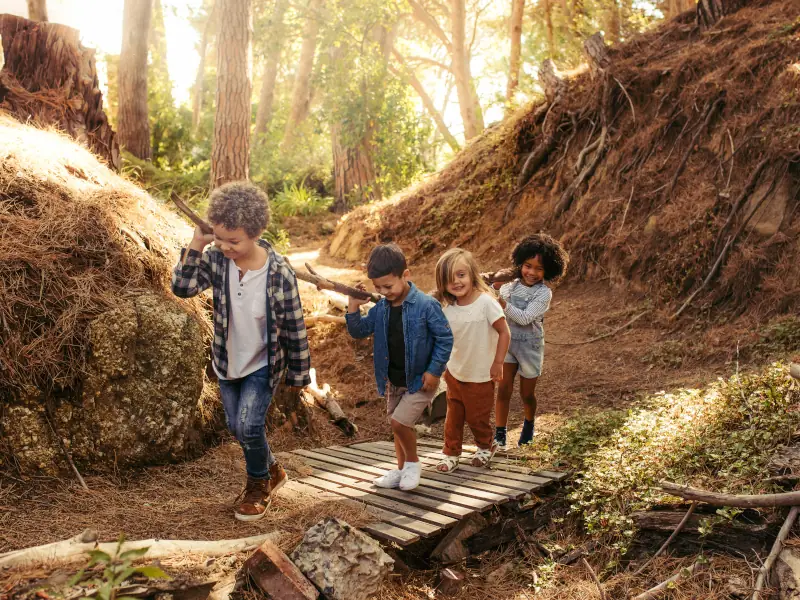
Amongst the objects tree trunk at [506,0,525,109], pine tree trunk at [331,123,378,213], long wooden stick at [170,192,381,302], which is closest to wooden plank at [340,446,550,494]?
long wooden stick at [170,192,381,302]

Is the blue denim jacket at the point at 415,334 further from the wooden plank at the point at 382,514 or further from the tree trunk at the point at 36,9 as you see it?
the tree trunk at the point at 36,9

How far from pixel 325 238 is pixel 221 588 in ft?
42.3

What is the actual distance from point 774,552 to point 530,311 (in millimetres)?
2500

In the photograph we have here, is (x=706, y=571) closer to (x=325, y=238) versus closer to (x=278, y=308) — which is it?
(x=278, y=308)

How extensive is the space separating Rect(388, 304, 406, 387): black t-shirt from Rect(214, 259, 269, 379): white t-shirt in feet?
2.88

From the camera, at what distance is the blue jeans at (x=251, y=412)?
4.14 metres

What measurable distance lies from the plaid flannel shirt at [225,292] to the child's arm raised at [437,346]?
2.86 ft

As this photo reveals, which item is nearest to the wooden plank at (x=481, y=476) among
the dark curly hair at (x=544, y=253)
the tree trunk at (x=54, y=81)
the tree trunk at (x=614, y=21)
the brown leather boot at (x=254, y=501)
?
the brown leather boot at (x=254, y=501)

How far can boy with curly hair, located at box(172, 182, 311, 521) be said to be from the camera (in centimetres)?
411

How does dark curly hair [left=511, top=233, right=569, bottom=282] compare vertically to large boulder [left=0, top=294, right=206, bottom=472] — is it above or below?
above

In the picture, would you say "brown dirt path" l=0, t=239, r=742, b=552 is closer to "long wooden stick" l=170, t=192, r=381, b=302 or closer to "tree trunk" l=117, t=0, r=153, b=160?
"long wooden stick" l=170, t=192, r=381, b=302

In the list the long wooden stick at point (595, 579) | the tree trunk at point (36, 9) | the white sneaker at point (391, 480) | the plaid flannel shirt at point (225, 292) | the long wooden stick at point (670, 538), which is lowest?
the long wooden stick at point (595, 579)

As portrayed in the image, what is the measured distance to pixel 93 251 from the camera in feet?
16.9

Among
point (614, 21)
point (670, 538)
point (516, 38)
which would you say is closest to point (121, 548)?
point (670, 538)
